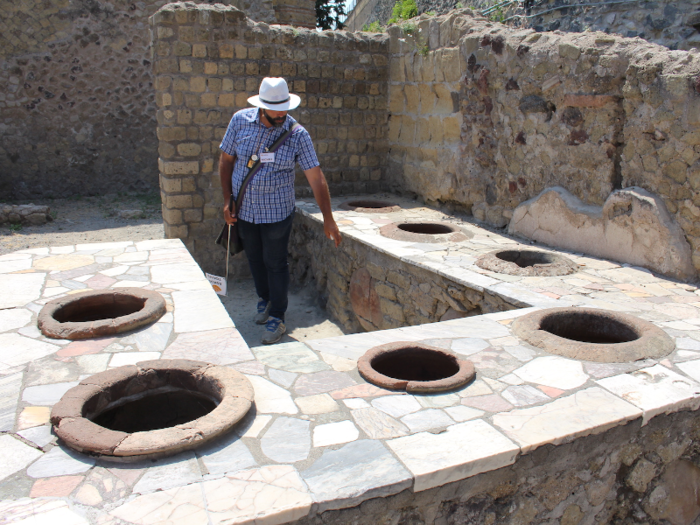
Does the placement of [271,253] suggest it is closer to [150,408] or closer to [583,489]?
[150,408]

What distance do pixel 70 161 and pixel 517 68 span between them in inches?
349

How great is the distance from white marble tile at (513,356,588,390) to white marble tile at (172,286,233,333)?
1730mm

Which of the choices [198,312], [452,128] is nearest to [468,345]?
[198,312]

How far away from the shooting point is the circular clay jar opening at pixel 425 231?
5512 mm

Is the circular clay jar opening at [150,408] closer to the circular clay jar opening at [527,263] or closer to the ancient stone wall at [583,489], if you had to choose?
the ancient stone wall at [583,489]

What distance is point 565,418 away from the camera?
96.7 inches

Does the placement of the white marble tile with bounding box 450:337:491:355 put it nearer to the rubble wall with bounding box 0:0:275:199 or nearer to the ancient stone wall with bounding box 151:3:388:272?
the ancient stone wall with bounding box 151:3:388:272

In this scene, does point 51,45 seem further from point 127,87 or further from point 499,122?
point 499,122

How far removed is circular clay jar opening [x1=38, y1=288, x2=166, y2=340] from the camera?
327 cm

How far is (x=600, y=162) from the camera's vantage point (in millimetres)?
4898

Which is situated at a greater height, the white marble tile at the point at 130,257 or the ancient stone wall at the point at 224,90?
the ancient stone wall at the point at 224,90

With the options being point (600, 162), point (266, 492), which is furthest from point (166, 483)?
point (600, 162)

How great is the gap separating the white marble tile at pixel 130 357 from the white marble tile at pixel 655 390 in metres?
2.27

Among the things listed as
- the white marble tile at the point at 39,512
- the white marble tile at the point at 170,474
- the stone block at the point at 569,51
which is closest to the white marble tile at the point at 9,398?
the white marble tile at the point at 39,512
